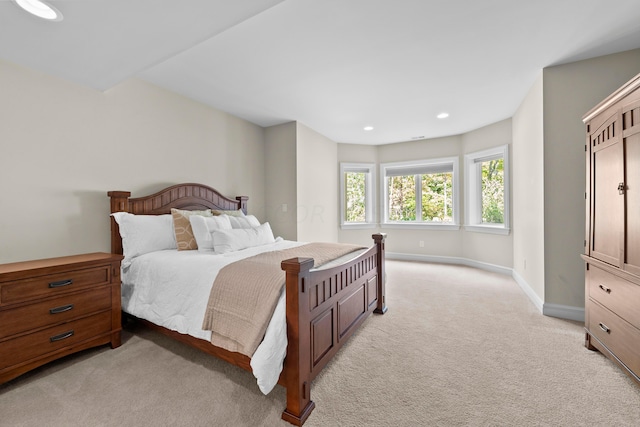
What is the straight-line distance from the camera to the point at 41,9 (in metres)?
1.57

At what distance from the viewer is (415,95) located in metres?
3.33

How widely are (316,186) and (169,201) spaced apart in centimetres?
241

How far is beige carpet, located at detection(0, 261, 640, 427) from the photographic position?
146cm

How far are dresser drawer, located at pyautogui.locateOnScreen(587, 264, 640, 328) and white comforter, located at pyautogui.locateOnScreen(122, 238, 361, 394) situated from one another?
1.81 m

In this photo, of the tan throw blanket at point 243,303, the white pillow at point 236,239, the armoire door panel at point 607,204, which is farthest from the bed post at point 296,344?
the armoire door panel at point 607,204

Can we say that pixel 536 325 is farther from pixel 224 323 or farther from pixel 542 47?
pixel 224 323

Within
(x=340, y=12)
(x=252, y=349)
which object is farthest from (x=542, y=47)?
(x=252, y=349)

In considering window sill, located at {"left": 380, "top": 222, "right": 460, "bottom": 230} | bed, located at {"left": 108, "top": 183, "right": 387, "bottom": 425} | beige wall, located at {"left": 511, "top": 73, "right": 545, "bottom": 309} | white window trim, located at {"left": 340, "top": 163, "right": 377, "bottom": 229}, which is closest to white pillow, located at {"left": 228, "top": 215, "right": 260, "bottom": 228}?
bed, located at {"left": 108, "top": 183, "right": 387, "bottom": 425}

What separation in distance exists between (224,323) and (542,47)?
3362 mm

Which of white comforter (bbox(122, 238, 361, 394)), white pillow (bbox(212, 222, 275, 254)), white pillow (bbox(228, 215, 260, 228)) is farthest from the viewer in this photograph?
white pillow (bbox(228, 215, 260, 228))

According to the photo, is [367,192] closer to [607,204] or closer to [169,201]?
[169,201]

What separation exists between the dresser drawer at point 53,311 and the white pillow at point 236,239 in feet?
2.83

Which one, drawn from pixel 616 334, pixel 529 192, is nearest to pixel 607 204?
pixel 616 334

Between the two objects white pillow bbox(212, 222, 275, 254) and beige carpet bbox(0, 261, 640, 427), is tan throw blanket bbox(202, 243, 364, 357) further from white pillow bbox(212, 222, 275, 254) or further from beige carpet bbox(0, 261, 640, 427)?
white pillow bbox(212, 222, 275, 254)
